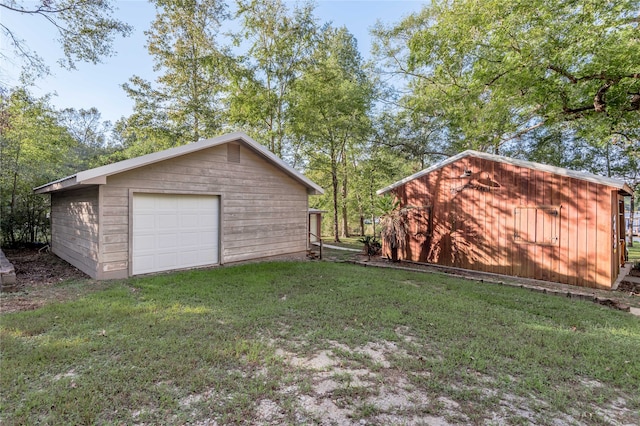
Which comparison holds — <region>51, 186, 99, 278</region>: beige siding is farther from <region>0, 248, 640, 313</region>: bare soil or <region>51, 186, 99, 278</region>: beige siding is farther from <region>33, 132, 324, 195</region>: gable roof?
<region>33, 132, 324, 195</region>: gable roof

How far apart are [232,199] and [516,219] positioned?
24.6 ft

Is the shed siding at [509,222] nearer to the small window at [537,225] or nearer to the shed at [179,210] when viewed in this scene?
the small window at [537,225]

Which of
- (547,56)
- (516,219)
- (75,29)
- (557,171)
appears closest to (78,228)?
(75,29)

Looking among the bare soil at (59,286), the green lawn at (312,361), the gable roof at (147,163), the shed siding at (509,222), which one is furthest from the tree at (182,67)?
the green lawn at (312,361)

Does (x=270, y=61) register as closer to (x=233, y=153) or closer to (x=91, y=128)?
(x=233, y=153)

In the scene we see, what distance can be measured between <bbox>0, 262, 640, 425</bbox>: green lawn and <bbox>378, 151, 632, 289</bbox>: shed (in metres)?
2.09

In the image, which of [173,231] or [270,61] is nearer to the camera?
[173,231]

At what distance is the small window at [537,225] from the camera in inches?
276

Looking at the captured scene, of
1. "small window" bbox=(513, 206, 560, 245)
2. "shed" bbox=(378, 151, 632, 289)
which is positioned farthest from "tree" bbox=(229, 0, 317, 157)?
"small window" bbox=(513, 206, 560, 245)

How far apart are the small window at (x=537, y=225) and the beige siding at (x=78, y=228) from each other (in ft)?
32.0

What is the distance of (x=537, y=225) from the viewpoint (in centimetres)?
721

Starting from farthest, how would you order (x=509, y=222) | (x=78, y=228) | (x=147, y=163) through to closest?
(x=509, y=222) < (x=78, y=228) < (x=147, y=163)

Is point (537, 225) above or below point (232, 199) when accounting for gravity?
below

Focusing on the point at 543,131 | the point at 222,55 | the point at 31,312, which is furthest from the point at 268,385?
the point at 543,131
